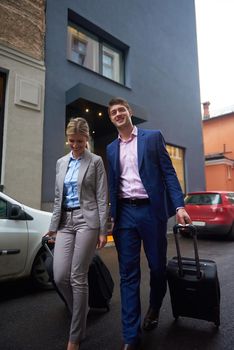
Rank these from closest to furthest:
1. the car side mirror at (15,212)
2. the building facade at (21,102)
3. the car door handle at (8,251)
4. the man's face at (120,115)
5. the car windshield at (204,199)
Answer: the man's face at (120,115) < the car door handle at (8,251) < the car side mirror at (15,212) < the building facade at (21,102) < the car windshield at (204,199)

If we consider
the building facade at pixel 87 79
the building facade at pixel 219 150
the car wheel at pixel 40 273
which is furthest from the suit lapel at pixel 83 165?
the building facade at pixel 219 150

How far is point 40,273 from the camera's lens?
4.74m

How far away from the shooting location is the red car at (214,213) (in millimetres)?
9711

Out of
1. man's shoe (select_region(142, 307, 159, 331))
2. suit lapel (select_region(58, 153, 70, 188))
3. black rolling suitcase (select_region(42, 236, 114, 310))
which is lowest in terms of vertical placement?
man's shoe (select_region(142, 307, 159, 331))

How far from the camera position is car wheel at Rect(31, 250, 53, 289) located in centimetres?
467

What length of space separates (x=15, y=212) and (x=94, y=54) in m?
8.56

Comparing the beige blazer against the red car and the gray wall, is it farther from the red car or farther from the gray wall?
the red car

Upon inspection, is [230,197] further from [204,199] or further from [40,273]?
[40,273]

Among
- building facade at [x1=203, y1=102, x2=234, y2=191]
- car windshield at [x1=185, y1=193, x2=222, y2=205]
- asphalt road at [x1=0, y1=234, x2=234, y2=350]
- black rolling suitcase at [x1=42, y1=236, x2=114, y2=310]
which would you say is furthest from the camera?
building facade at [x1=203, y1=102, x2=234, y2=191]

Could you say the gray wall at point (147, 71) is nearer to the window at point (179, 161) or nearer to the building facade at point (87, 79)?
the building facade at point (87, 79)

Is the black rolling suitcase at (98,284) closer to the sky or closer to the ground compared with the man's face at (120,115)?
closer to the ground

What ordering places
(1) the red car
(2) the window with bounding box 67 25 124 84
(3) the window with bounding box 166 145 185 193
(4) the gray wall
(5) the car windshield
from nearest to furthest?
(4) the gray wall, (1) the red car, (5) the car windshield, (2) the window with bounding box 67 25 124 84, (3) the window with bounding box 166 145 185 193

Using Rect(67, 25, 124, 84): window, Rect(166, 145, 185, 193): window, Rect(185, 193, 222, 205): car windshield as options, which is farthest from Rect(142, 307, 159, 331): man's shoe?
Rect(166, 145, 185, 193): window

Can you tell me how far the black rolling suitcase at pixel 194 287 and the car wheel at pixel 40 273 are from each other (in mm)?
2437
